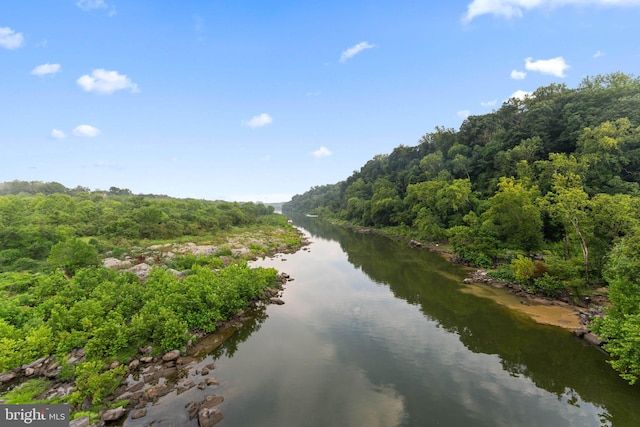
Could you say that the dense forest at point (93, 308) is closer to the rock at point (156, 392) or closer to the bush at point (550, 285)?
the rock at point (156, 392)

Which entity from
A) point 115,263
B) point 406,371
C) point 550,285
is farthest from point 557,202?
point 115,263

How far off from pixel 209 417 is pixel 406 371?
10.5 meters

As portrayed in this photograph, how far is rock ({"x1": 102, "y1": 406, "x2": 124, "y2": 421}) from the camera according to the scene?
493 inches

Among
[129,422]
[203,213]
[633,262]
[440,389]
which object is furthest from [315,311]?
Answer: [203,213]

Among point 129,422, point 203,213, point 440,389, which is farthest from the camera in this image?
point 203,213

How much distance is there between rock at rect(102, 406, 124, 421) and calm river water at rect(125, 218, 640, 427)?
89 centimetres

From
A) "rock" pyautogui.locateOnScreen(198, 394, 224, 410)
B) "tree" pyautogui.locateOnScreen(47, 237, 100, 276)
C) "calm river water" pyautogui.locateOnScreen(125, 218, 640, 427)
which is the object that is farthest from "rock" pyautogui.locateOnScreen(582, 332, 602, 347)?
"tree" pyautogui.locateOnScreen(47, 237, 100, 276)

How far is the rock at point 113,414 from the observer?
41.1ft

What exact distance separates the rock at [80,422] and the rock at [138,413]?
1596 mm

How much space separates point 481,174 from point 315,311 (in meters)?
57.0

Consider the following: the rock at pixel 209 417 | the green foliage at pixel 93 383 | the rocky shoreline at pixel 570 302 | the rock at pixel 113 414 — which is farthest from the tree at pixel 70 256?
the rocky shoreline at pixel 570 302

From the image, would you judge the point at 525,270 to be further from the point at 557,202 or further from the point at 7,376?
the point at 7,376

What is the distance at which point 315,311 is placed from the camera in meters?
25.9

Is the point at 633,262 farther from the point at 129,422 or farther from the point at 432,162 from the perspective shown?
the point at 432,162
